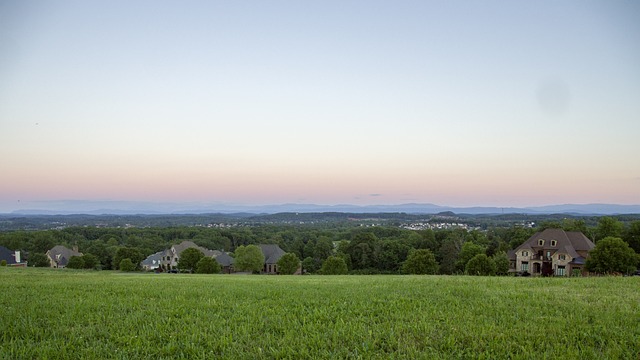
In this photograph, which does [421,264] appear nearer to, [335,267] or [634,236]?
[335,267]

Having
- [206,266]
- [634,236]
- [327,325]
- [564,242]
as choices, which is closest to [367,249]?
[564,242]

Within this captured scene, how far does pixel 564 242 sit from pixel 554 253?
2103 millimetres

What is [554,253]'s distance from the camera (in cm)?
4859

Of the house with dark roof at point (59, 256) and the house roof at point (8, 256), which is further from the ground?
the house roof at point (8, 256)

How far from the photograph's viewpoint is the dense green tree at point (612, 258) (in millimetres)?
34906

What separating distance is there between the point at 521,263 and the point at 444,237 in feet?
83.9

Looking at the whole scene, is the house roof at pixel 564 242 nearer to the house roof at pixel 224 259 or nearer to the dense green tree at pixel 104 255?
the house roof at pixel 224 259

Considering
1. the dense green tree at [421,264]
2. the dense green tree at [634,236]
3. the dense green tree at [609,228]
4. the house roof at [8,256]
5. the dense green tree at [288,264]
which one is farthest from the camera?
the house roof at [8,256]

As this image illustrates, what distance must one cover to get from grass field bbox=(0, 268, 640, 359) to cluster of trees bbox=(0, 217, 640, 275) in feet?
75.2

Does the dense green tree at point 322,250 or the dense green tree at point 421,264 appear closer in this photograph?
the dense green tree at point 421,264

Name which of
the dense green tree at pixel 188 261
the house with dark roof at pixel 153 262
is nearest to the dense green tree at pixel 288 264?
the dense green tree at pixel 188 261

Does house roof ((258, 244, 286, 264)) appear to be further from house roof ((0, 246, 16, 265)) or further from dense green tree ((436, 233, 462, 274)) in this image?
house roof ((0, 246, 16, 265))

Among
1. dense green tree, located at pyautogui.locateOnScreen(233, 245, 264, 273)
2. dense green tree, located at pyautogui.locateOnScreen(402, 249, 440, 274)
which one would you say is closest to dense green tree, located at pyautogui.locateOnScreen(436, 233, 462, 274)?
dense green tree, located at pyautogui.locateOnScreen(402, 249, 440, 274)

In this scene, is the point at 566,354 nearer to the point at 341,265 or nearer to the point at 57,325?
Answer: the point at 57,325
